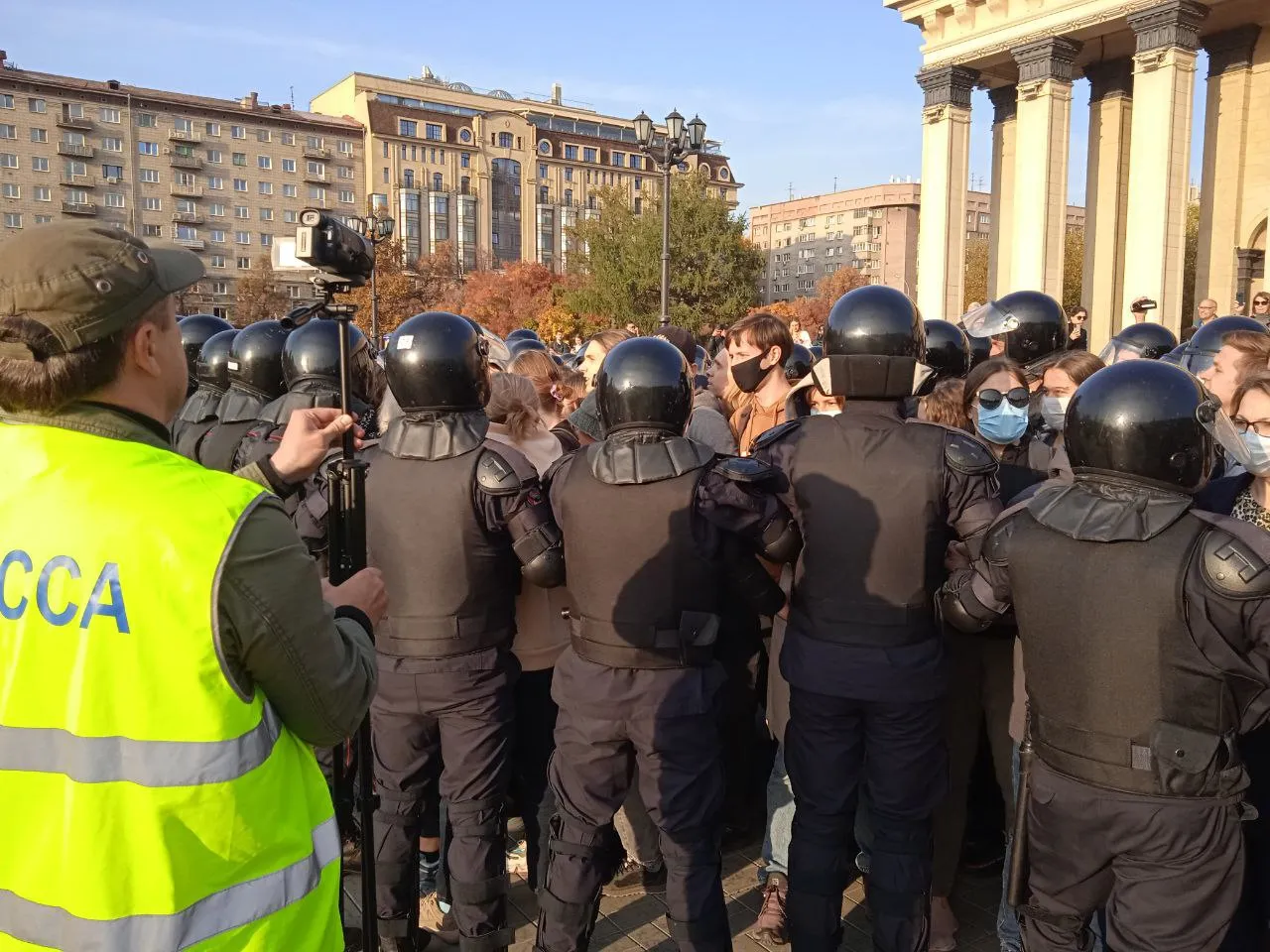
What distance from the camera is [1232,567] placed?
7.88ft

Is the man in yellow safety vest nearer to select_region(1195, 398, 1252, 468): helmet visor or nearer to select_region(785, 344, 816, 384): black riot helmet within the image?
select_region(1195, 398, 1252, 468): helmet visor

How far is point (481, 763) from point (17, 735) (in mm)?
2116

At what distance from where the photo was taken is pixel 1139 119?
24234 millimetres

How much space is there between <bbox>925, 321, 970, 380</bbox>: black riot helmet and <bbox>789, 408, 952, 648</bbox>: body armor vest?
218 cm

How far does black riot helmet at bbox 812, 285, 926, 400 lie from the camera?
3.43 m

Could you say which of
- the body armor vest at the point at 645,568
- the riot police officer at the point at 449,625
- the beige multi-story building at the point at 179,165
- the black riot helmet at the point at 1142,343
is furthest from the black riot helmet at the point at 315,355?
the beige multi-story building at the point at 179,165

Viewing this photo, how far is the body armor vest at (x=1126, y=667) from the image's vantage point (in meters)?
2.51

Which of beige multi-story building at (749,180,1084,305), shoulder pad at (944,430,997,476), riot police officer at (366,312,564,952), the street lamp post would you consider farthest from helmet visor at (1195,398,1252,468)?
beige multi-story building at (749,180,1084,305)

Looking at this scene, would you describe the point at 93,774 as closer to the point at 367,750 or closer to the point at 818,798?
the point at 367,750

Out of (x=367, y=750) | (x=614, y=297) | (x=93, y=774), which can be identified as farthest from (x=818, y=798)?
(x=614, y=297)

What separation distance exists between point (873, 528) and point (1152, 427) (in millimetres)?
931

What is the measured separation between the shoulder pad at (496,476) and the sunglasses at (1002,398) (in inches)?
77.4

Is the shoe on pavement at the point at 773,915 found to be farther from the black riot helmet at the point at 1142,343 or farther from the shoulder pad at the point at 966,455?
the black riot helmet at the point at 1142,343

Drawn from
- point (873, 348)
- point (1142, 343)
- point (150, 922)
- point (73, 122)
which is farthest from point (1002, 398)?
point (73, 122)
